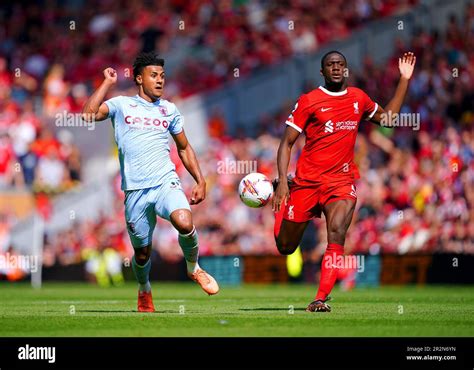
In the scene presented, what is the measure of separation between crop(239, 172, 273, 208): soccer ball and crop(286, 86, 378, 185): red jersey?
3.03 feet

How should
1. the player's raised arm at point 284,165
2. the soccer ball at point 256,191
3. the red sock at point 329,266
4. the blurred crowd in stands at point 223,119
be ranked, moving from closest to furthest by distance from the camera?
the red sock at point 329,266
the player's raised arm at point 284,165
the soccer ball at point 256,191
the blurred crowd in stands at point 223,119

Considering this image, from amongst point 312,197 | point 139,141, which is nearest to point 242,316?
point 312,197

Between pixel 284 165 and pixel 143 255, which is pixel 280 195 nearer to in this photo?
pixel 284 165

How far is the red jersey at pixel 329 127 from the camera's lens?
1401cm

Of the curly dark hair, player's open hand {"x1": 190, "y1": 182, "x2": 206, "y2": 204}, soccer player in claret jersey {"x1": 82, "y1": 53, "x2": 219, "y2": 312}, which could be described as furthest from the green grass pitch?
the curly dark hair

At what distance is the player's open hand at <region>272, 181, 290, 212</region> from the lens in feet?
44.7

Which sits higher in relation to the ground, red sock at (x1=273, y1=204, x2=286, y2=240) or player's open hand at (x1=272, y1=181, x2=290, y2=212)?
player's open hand at (x1=272, y1=181, x2=290, y2=212)

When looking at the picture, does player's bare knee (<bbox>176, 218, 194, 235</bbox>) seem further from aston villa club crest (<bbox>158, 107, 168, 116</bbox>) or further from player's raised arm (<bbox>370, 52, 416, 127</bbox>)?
player's raised arm (<bbox>370, 52, 416, 127</bbox>)

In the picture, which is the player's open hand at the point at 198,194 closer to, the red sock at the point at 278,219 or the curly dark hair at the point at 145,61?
the red sock at the point at 278,219

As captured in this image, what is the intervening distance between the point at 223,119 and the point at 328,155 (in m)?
16.7

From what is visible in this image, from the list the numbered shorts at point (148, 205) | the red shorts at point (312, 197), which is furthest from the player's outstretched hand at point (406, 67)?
the numbered shorts at point (148, 205)

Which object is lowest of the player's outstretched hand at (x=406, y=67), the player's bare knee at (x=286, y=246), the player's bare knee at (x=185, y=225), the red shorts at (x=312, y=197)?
the player's bare knee at (x=286, y=246)

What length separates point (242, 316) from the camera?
43.6 ft
